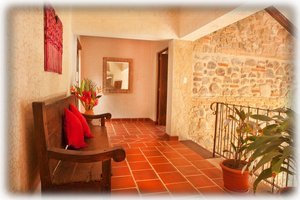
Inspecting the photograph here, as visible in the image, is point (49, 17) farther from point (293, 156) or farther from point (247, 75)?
point (247, 75)

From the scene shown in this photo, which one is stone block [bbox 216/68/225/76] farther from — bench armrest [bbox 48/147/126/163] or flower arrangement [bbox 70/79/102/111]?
bench armrest [bbox 48/147/126/163]

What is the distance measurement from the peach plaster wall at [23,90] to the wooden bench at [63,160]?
0.09 metres

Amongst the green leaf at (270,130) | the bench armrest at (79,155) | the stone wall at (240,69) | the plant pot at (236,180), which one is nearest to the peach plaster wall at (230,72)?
the stone wall at (240,69)

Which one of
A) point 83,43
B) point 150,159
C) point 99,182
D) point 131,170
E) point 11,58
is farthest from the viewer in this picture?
point 83,43

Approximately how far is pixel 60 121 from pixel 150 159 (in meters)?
1.60

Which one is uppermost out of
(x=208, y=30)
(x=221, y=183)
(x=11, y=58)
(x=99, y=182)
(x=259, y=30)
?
(x=259, y=30)

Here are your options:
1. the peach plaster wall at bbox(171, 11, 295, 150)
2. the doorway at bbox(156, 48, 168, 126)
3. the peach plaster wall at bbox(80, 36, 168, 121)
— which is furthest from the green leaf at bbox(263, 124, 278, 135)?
the peach plaster wall at bbox(80, 36, 168, 121)

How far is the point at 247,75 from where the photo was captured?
15.4 feet

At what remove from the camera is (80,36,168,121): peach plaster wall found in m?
5.70

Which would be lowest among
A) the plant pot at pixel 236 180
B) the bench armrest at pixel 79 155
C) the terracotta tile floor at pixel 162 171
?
the terracotta tile floor at pixel 162 171

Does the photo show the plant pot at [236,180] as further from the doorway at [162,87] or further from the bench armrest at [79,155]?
the doorway at [162,87]

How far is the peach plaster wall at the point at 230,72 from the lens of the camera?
13.7 feet

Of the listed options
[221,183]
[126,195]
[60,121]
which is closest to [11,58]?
[60,121]

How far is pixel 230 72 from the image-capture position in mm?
4559
